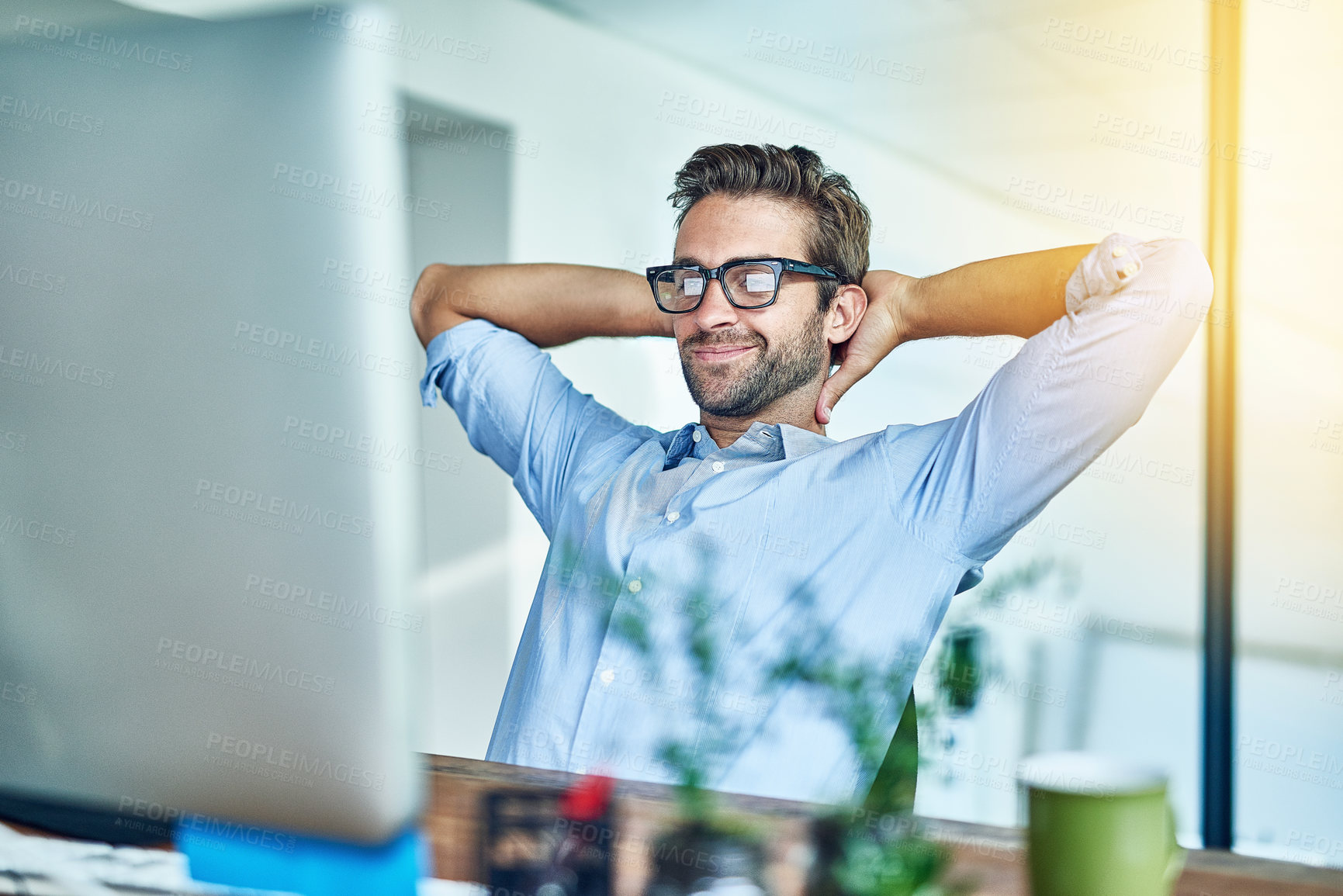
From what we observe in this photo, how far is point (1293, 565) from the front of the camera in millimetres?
2082

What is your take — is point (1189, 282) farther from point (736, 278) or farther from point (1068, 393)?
point (736, 278)

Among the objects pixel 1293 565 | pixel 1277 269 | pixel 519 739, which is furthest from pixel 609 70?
pixel 1293 565

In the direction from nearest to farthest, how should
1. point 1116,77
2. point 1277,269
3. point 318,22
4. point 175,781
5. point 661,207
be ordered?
point 318,22, point 175,781, point 1277,269, point 1116,77, point 661,207

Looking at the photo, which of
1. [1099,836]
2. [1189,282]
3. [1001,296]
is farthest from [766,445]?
[1099,836]

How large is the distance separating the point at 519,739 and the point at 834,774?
20.6 inches

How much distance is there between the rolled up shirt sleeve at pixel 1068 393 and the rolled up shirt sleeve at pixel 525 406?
2.17 feet

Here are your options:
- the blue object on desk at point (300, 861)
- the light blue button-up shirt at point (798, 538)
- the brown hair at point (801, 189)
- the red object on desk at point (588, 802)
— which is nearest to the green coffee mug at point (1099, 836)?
the red object on desk at point (588, 802)

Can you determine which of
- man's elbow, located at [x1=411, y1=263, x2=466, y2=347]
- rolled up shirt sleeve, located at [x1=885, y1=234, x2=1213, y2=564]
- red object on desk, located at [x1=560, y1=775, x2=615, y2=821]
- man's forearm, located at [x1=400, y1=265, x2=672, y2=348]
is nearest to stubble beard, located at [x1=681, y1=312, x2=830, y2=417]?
man's forearm, located at [x1=400, y1=265, x2=672, y2=348]

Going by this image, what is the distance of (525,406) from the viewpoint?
70.8 inches

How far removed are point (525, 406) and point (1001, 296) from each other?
34.6 inches

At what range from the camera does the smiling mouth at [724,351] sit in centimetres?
168

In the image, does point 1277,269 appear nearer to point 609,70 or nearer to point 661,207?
point 661,207

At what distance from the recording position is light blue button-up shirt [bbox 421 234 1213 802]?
1.27m

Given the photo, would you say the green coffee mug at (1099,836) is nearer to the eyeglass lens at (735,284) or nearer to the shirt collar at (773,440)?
the shirt collar at (773,440)
